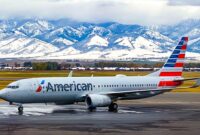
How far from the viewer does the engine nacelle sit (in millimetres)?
53594

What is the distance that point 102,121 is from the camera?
43062 mm

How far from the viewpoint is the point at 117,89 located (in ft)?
189

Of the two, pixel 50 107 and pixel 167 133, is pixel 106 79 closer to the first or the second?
pixel 50 107

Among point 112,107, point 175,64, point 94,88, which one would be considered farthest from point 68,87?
point 175,64

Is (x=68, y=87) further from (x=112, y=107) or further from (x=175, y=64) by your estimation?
(x=175, y=64)

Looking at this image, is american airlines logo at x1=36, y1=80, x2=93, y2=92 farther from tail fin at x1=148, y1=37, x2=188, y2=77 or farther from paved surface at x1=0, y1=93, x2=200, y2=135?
tail fin at x1=148, y1=37, x2=188, y2=77

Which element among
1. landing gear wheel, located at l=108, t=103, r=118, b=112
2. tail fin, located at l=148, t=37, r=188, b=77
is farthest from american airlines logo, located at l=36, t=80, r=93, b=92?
tail fin, located at l=148, t=37, r=188, b=77

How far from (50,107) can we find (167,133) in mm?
24719

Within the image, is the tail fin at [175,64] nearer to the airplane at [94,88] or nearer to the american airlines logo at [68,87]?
the airplane at [94,88]

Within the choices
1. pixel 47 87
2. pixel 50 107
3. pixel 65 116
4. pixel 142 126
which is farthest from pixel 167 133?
pixel 50 107

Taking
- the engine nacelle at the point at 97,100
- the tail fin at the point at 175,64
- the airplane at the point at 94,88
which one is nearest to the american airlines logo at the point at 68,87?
the airplane at the point at 94,88

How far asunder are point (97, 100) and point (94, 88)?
2635 mm

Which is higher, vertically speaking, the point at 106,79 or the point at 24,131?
the point at 106,79

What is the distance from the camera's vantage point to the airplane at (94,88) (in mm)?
52062
